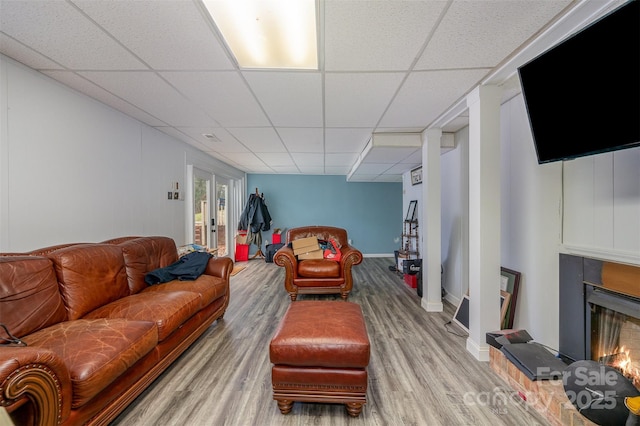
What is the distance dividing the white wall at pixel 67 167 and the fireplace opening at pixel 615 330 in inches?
156

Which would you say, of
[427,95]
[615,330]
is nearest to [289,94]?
[427,95]

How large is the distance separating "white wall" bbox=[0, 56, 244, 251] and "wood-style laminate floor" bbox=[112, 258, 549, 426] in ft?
4.85

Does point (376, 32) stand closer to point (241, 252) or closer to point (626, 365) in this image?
point (626, 365)

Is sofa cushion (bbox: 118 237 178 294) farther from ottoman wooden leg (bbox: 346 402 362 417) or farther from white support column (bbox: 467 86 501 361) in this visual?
white support column (bbox: 467 86 501 361)

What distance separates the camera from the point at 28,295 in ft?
4.48

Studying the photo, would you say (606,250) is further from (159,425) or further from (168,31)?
(168,31)

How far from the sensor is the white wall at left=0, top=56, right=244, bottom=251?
1.61 meters

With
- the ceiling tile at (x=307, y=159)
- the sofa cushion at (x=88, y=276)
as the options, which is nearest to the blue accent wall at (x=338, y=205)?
the ceiling tile at (x=307, y=159)

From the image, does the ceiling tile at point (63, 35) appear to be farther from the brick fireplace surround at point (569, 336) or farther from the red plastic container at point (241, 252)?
the red plastic container at point (241, 252)

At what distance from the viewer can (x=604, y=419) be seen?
110 cm

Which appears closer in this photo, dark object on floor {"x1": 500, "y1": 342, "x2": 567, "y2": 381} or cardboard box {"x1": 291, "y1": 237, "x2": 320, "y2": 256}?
dark object on floor {"x1": 500, "y1": 342, "x2": 567, "y2": 381}

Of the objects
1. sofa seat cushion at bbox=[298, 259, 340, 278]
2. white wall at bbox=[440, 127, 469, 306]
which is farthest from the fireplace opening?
sofa seat cushion at bbox=[298, 259, 340, 278]

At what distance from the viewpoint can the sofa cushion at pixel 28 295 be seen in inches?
50.2

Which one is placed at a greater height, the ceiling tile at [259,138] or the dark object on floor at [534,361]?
the ceiling tile at [259,138]
